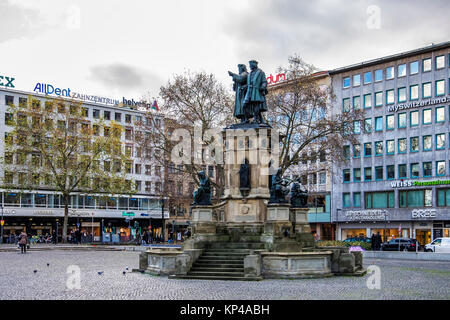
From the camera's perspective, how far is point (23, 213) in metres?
72.4

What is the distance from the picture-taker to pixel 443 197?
198ft

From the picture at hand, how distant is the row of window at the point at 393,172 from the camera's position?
200 ft

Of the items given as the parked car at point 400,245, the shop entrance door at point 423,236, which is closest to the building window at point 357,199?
the shop entrance door at point 423,236

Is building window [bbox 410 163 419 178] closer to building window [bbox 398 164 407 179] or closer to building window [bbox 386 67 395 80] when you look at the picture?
building window [bbox 398 164 407 179]

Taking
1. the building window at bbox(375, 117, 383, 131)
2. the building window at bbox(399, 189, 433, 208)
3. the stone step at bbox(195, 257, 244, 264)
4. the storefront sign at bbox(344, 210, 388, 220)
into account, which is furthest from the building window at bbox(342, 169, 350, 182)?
the stone step at bbox(195, 257, 244, 264)

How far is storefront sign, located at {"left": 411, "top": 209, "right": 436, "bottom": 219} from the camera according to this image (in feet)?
199

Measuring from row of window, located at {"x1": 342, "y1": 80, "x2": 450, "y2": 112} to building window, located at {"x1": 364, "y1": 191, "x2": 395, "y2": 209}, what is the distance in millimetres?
9576

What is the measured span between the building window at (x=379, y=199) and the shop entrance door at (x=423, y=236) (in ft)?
13.4

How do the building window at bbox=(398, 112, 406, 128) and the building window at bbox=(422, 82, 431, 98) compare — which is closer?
the building window at bbox=(422, 82, 431, 98)

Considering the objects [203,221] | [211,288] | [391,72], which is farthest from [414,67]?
[211,288]

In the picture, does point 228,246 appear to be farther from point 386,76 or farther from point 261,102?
point 386,76

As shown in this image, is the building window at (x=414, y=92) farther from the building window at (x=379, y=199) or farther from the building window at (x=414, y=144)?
the building window at (x=379, y=199)

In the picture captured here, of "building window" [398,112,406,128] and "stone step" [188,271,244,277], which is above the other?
"building window" [398,112,406,128]

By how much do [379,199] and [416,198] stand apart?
457 centimetres
